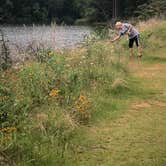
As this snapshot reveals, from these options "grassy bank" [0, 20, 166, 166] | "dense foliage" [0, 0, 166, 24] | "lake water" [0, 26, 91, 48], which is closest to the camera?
"grassy bank" [0, 20, 166, 166]

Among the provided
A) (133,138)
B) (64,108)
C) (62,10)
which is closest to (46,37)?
(64,108)

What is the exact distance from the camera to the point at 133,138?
649cm

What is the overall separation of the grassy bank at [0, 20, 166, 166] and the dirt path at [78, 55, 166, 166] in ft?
0.05

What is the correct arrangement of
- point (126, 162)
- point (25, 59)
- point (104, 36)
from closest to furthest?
point (126, 162)
point (25, 59)
point (104, 36)

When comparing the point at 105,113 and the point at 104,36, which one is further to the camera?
the point at 104,36

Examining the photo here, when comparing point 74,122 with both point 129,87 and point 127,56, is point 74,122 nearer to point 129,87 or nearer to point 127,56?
point 129,87

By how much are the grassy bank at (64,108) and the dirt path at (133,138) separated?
0.02 meters

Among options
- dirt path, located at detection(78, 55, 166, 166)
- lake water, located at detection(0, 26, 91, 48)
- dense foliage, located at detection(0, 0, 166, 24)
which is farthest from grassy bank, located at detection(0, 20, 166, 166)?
dense foliage, located at detection(0, 0, 166, 24)

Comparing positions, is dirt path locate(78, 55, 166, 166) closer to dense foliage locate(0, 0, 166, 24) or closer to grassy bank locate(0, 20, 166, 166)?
grassy bank locate(0, 20, 166, 166)

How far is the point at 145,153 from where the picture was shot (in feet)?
19.2

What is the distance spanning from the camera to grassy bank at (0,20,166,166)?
5.55m

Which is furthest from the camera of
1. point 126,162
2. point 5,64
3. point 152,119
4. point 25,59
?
point 25,59

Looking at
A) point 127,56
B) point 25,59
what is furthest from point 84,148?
point 127,56

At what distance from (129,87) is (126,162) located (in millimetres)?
4426
